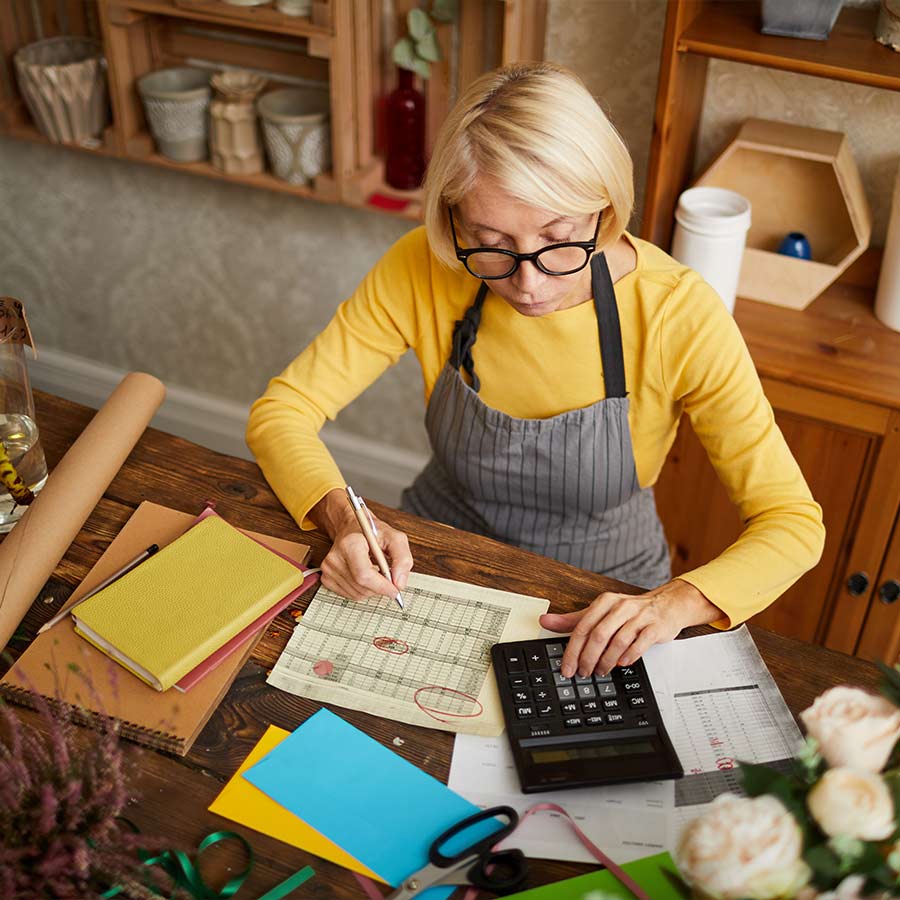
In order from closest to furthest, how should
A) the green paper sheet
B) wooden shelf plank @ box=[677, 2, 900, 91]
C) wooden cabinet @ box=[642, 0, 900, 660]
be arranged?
the green paper sheet, wooden shelf plank @ box=[677, 2, 900, 91], wooden cabinet @ box=[642, 0, 900, 660]

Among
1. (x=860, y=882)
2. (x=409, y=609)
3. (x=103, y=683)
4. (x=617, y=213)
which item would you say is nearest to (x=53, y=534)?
(x=103, y=683)

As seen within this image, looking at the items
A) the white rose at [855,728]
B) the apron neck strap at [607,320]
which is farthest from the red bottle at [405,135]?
the white rose at [855,728]

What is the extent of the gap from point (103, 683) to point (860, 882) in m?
0.86

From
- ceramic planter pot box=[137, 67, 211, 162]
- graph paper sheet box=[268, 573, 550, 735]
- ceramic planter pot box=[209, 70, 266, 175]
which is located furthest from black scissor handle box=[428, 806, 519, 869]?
ceramic planter pot box=[137, 67, 211, 162]

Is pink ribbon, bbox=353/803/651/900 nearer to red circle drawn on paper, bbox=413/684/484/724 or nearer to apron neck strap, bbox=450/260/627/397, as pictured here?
red circle drawn on paper, bbox=413/684/484/724

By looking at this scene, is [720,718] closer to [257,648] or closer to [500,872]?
[500,872]

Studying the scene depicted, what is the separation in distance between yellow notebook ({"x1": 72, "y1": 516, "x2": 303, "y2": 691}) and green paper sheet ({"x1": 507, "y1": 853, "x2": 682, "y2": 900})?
1.59 ft

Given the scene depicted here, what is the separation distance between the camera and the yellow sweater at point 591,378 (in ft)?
5.04

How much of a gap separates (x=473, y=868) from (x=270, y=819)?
223 mm

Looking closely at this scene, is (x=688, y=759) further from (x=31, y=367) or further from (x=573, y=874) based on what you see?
(x=31, y=367)

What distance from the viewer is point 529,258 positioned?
4.90 feet

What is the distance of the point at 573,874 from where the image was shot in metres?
1.06

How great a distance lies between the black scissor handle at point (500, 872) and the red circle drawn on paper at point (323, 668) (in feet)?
1.05

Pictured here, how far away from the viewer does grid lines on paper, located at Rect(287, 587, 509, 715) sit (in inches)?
50.3
